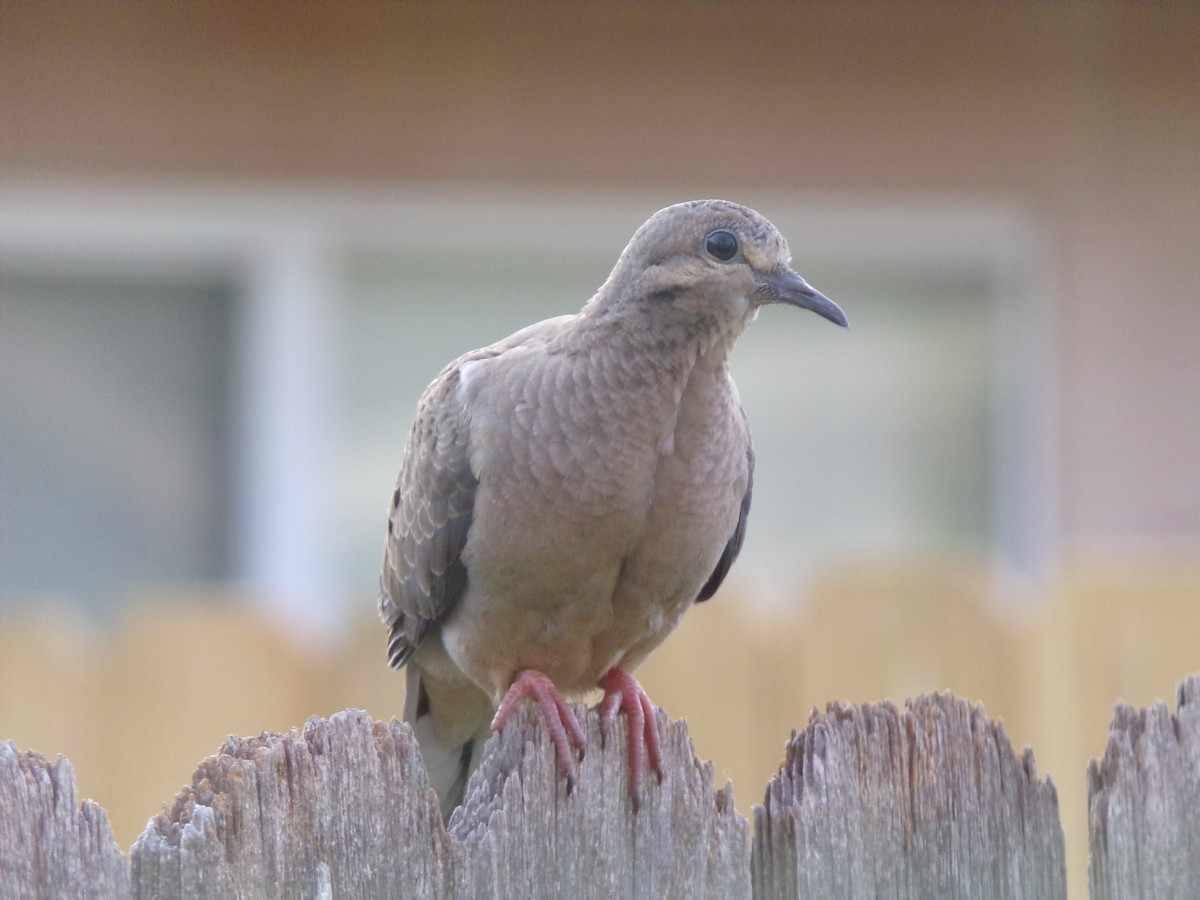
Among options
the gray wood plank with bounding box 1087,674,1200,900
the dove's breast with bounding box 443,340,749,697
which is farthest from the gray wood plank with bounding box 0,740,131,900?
the gray wood plank with bounding box 1087,674,1200,900

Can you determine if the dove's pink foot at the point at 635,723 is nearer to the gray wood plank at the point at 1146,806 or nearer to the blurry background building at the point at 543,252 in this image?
the gray wood plank at the point at 1146,806

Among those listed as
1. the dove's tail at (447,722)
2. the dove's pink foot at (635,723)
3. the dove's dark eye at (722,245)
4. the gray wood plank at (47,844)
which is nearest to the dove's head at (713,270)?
the dove's dark eye at (722,245)

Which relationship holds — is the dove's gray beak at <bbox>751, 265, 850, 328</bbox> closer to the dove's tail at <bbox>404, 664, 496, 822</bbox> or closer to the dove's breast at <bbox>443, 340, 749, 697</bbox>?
the dove's breast at <bbox>443, 340, 749, 697</bbox>

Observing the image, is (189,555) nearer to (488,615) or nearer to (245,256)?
(245,256)

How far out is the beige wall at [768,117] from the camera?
6.30m

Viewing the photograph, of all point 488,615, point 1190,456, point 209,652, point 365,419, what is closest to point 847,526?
point 1190,456

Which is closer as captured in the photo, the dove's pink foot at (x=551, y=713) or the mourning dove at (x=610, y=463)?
the dove's pink foot at (x=551, y=713)

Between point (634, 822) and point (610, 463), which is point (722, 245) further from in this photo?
point (634, 822)

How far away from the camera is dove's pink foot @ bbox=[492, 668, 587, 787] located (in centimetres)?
224

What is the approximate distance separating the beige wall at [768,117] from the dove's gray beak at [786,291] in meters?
3.61

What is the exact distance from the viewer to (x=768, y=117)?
6535 mm

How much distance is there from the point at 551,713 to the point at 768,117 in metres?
4.48

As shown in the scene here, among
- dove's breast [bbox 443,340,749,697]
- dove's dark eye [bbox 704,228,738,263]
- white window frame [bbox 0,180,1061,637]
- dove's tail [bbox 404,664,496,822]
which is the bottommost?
dove's tail [bbox 404,664,496,822]

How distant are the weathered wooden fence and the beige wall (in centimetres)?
442
